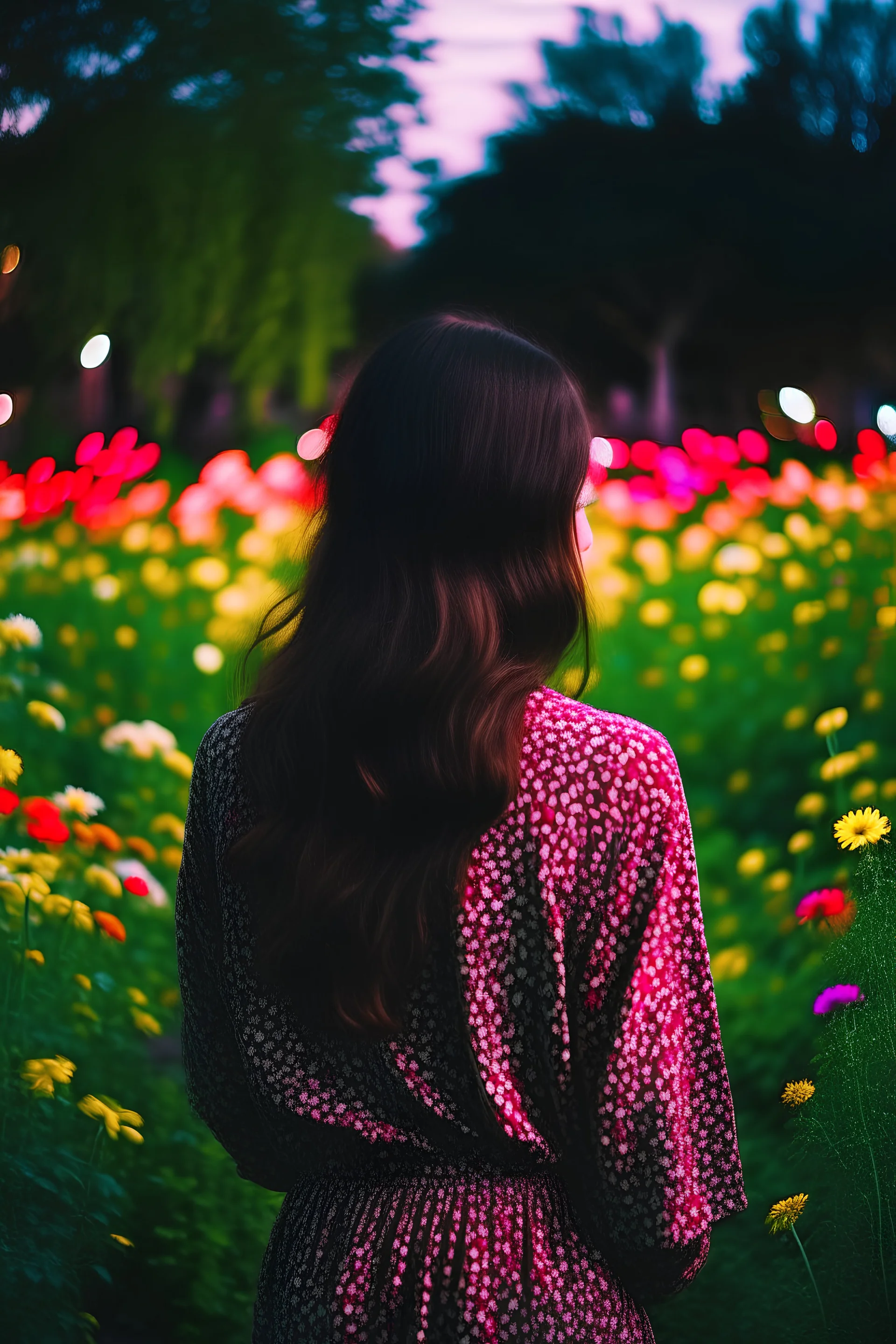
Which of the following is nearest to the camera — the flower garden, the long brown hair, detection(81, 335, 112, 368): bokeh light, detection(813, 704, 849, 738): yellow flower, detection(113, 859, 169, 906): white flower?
the long brown hair

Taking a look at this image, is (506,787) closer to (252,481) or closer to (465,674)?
(465,674)

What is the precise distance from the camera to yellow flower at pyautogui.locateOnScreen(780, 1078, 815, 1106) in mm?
1688

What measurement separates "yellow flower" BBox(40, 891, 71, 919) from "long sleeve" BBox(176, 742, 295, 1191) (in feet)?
2.66

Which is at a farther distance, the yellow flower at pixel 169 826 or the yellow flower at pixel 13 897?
the yellow flower at pixel 169 826

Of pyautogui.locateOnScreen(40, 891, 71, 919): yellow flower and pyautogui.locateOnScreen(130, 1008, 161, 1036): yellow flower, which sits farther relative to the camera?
pyautogui.locateOnScreen(130, 1008, 161, 1036): yellow flower

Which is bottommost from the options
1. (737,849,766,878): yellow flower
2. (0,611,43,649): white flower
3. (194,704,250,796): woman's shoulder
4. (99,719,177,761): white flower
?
(737,849,766,878): yellow flower

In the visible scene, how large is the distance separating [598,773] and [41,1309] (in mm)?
1444

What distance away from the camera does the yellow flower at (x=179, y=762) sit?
7.70 feet

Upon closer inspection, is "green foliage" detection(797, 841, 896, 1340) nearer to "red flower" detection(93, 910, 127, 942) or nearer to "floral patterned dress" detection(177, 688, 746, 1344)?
"floral patterned dress" detection(177, 688, 746, 1344)

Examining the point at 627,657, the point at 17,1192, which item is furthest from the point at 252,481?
Answer: the point at 17,1192

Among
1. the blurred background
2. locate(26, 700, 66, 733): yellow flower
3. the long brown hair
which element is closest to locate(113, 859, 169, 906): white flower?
the blurred background

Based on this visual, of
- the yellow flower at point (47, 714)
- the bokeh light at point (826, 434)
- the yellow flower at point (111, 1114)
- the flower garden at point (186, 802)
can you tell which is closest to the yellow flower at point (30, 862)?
the flower garden at point (186, 802)

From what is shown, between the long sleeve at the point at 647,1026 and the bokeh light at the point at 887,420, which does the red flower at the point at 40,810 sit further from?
the bokeh light at the point at 887,420

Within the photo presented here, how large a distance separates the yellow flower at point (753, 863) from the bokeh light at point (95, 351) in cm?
169
